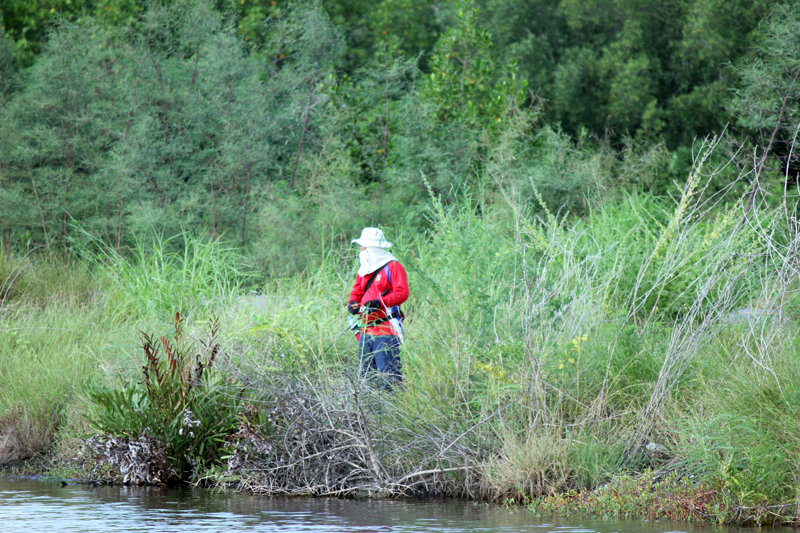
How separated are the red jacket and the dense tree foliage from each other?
636 centimetres

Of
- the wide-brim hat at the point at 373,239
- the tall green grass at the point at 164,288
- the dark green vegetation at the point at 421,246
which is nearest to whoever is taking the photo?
the dark green vegetation at the point at 421,246

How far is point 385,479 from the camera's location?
8.60 meters

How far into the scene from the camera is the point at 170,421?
30.1 ft

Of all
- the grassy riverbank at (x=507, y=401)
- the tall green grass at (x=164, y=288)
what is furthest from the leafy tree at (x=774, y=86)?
the tall green grass at (x=164, y=288)

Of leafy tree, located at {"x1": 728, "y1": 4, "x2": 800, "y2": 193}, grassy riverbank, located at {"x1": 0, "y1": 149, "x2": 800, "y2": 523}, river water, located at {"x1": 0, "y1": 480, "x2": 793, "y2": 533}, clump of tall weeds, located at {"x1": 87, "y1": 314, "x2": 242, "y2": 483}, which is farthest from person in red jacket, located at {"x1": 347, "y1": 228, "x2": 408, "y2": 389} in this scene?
leafy tree, located at {"x1": 728, "y1": 4, "x2": 800, "y2": 193}

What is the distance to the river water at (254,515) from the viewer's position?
7.30 meters

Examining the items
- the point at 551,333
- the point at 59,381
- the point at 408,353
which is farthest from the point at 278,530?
the point at 59,381

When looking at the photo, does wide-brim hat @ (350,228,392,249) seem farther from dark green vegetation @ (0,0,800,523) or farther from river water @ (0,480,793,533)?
river water @ (0,480,793,533)

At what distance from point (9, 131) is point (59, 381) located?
9.81 meters

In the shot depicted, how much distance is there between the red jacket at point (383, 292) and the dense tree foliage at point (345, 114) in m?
6.36

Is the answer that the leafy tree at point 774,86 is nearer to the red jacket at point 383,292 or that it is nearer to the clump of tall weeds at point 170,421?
the red jacket at point 383,292

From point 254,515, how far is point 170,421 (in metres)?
1.62

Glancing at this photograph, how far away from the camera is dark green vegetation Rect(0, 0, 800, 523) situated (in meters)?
8.20

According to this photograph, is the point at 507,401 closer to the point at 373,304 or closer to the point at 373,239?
the point at 373,304
